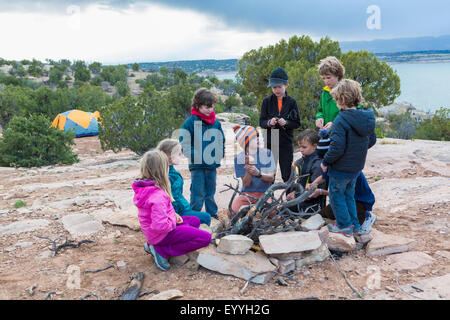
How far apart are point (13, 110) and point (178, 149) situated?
18.1 m

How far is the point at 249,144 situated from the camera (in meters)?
3.30

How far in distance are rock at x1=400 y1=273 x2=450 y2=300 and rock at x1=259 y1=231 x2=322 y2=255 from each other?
730mm

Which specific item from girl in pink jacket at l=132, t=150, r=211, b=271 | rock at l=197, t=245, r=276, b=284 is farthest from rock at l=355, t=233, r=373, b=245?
girl in pink jacket at l=132, t=150, r=211, b=271

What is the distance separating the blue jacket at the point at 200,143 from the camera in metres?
3.63

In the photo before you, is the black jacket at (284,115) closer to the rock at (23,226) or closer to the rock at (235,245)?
the rock at (235,245)

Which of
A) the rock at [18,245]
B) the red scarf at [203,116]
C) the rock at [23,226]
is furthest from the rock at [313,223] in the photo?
the rock at [23,226]

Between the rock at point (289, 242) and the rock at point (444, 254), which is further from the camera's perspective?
the rock at point (444, 254)

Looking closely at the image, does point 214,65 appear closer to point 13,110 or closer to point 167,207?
point 13,110

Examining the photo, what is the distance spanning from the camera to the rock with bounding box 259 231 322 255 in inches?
109

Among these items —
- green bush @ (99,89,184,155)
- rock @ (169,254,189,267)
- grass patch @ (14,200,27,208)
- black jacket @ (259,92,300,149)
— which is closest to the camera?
rock @ (169,254,189,267)

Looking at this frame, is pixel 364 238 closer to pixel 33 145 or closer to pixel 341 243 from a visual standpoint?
pixel 341 243

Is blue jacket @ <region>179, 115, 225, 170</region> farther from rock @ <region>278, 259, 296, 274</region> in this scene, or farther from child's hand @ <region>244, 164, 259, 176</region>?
rock @ <region>278, 259, 296, 274</region>

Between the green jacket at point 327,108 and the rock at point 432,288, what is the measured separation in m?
1.84

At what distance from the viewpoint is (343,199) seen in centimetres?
302
